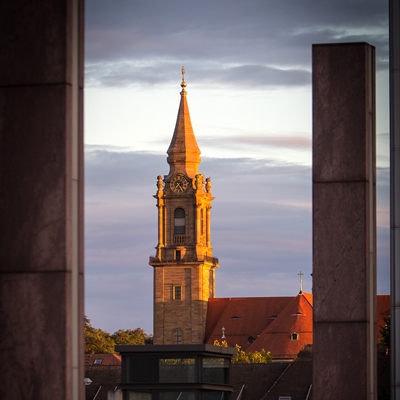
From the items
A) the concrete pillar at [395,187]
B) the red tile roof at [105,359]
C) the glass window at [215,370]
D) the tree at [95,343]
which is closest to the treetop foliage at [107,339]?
the tree at [95,343]

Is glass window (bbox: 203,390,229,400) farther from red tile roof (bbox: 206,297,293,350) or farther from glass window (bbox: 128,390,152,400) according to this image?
red tile roof (bbox: 206,297,293,350)

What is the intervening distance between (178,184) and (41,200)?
413 ft

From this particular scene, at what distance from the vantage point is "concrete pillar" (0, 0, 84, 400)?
532 inches

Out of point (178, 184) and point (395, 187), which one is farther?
point (178, 184)

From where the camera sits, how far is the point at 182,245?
138875 millimetres

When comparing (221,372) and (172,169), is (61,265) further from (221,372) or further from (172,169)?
(172,169)

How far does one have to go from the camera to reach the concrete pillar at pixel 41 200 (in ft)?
44.3

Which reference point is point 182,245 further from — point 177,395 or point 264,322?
point 177,395

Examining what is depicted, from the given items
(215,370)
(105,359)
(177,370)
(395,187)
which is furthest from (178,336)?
(395,187)

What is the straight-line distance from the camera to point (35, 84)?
13820mm

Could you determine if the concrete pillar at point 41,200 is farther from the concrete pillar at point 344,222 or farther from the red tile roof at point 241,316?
the red tile roof at point 241,316

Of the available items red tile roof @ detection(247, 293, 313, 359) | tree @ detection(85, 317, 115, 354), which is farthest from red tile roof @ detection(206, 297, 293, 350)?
tree @ detection(85, 317, 115, 354)

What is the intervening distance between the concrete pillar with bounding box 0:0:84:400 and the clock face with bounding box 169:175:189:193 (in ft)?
411

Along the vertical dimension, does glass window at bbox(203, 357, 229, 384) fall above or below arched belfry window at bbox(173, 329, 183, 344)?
below
